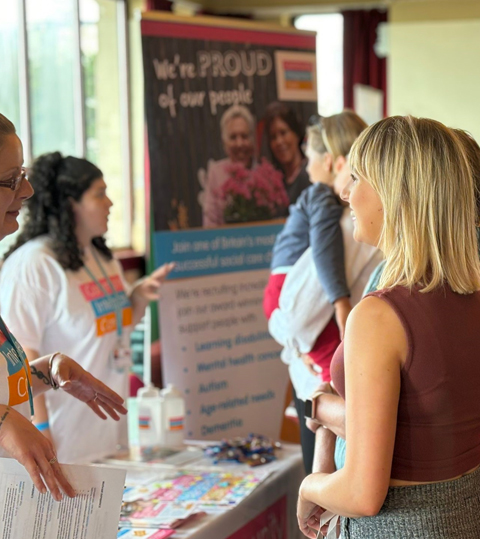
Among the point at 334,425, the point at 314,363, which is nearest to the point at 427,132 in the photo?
the point at 334,425

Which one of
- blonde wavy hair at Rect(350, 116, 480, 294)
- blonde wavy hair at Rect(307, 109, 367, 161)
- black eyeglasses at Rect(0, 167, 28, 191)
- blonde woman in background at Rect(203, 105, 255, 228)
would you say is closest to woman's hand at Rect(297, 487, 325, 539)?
blonde wavy hair at Rect(350, 116, 480, 294)

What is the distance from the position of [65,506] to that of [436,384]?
671 millimetres

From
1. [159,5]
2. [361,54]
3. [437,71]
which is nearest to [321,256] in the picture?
[159,5]

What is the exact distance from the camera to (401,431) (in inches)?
50.2

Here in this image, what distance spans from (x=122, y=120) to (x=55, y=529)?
468 centimetres

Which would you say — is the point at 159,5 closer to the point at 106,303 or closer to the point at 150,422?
the point at 106,303

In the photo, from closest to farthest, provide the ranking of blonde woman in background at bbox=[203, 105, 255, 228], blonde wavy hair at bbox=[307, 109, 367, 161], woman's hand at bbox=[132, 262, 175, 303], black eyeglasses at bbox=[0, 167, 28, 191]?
black eyeglasses at bbox=[0, 167, 28, 191]
blonde wavy hair at bbox=[307, 109, 367, 161]
woman's hand at bbox=[132, 262, 175, 303]
blonde woman in background at bbox=[203, 105, 255, 228]

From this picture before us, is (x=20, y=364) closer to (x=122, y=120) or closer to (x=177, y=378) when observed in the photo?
(x=177, y=378)

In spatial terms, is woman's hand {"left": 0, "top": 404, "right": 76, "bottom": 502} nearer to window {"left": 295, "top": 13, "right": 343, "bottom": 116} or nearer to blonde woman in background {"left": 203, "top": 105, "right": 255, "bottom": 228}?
blonde woman in background {"left": 203, "top": 105, "right": 255, "bottom": 228}

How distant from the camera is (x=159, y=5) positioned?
18.6ft

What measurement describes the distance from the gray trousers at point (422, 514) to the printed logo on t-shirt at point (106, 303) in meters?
1.47

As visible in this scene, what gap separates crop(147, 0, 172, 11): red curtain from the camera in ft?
18.2

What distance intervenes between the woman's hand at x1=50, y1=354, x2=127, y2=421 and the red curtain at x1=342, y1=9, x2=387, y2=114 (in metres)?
6.07

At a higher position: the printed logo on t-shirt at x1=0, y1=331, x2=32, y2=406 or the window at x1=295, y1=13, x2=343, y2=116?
the window at x1=295, y1=13, x2=343, y2=116
